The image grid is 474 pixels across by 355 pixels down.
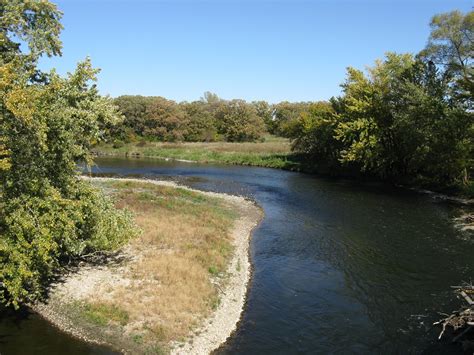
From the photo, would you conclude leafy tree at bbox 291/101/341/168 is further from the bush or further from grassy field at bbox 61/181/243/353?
the bush

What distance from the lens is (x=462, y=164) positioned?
4719 centimetres

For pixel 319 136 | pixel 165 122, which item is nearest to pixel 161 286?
pixel 319 136

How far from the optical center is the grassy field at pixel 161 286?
18.0 m

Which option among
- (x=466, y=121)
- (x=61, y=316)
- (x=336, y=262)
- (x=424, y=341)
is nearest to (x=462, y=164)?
(x=466, y=121)

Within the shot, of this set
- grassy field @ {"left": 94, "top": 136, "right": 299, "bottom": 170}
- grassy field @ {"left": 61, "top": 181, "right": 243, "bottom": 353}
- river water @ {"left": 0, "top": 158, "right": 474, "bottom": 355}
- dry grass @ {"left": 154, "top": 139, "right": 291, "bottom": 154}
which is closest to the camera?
river water @ {"left": 0, "top": 158, "right": 474, "bottom": 355}

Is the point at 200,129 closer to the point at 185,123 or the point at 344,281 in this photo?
the point at 185,123

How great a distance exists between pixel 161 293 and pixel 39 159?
28.3 feet

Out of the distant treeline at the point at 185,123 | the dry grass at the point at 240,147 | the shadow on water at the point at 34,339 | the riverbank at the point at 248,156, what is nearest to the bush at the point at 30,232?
the shadow on water at the point at 34,339

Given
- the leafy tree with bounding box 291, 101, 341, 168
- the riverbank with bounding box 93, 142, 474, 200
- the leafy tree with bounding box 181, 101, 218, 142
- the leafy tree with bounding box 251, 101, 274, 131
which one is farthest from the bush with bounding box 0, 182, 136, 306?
the leafy tree with bounding box 251, 101, 274, 131

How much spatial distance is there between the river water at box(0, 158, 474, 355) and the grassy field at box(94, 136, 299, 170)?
3796 cm

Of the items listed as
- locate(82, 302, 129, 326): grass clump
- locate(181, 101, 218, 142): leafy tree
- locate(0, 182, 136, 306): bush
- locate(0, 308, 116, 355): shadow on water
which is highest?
locate(181, 101, 218, 142): leafy tree

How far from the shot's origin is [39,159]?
1638 centimetres

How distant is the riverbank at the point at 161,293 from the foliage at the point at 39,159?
2.25 metres

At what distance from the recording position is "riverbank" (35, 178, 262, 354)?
17750mm
